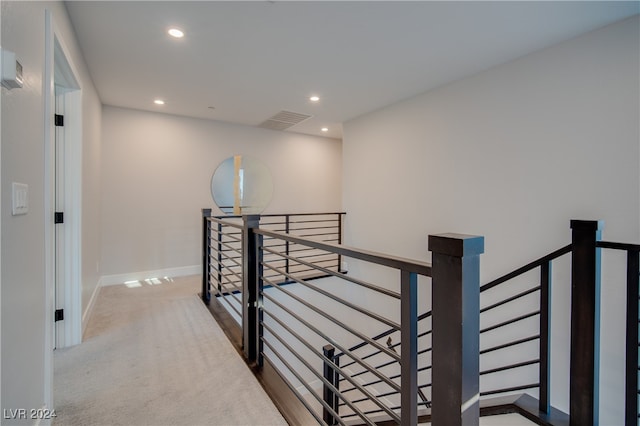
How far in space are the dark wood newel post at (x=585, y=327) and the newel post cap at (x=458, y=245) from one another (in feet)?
4.01

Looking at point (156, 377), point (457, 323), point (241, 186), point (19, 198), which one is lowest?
point (156, 377)

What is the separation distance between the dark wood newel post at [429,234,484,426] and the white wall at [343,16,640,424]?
2256 mm

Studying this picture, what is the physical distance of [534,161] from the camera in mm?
2742

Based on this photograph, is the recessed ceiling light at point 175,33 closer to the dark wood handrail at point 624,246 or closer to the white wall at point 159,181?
the white wall at point 159,181

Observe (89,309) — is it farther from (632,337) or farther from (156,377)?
(632,337)

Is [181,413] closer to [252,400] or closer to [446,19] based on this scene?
[252,400]

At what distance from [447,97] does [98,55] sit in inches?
137

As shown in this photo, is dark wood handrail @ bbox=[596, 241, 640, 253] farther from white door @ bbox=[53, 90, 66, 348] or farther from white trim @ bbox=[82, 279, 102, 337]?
white trim @ bbox=[82, 279, 102, 337]

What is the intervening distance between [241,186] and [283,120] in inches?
51.0

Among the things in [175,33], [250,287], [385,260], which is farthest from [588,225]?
[175,33]

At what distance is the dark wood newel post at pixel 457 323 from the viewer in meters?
0.82

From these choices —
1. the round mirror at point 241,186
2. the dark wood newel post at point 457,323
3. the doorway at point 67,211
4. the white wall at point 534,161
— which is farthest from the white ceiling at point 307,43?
the dark wood newel post at point 457,323

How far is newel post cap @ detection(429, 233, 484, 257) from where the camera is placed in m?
0.81

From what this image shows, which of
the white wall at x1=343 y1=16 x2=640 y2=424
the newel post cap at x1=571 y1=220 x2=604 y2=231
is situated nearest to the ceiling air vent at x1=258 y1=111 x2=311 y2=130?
the white wall at x1=343 y1=16 x2=640 y2=424
